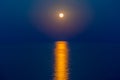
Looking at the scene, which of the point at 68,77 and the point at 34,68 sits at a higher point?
the point at 34,68

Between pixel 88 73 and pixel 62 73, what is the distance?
1334 mm

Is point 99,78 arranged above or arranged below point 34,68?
below

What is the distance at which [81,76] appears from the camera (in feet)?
57.1

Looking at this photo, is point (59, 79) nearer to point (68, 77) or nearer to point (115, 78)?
point (68, 77)

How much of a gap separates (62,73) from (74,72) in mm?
887

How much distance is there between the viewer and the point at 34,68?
68.9 ft

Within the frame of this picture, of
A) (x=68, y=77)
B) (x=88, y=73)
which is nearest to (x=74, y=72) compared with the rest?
(x=88, y=73)

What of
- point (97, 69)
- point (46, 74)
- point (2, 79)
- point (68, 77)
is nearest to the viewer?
point (2, 79)

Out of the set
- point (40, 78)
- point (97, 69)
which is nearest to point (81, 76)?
point (40, 78)

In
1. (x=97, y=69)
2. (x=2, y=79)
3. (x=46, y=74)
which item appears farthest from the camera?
(x=97, y=69)

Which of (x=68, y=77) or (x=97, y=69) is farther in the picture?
(x=97, y=69)

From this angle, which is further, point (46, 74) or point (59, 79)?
point (46, 74)

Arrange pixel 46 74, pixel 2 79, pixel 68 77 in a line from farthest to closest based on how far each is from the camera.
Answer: pixel 46 74 → pixel 68 77 → pixel 2 79

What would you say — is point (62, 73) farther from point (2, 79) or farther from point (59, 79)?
point (2, 79)
